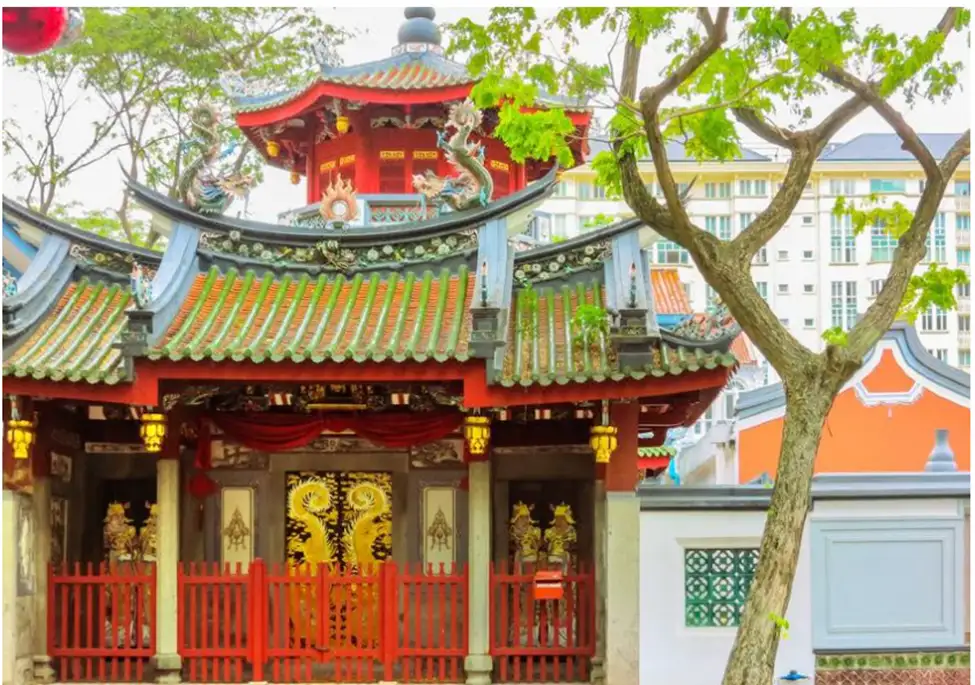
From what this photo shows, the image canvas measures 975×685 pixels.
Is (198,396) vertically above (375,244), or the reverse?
(375,244)

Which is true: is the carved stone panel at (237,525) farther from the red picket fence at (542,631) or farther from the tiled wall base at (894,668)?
the tiled wall base at (894,668)

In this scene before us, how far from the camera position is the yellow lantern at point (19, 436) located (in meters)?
12.2

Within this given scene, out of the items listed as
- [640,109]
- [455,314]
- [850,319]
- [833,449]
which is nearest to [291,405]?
[455,314]

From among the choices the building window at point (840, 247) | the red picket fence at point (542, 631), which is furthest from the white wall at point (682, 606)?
the building window at point (840, 247)

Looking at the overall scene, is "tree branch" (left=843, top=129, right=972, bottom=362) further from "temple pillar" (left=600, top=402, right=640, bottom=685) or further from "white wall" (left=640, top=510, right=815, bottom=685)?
"temple pillar" (left=600, top=402, right=640, bottom=685)

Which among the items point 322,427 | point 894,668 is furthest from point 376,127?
point 894,668

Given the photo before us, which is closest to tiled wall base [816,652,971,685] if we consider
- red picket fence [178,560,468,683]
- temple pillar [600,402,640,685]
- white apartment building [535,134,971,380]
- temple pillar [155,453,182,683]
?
temple pillar [600,402,640,685]

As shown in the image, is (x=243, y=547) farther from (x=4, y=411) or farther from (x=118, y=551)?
(x=4, y=411)

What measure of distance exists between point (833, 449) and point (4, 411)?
14380 millimetres

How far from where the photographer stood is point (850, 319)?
54.9 metres

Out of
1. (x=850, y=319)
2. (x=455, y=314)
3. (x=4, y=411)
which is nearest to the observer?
(x=4, y=411)

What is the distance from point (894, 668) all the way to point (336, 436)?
20.2 feet

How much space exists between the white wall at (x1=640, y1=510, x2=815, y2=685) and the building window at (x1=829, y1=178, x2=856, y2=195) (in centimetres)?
4377

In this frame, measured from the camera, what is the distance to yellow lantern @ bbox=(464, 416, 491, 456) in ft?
40.7
